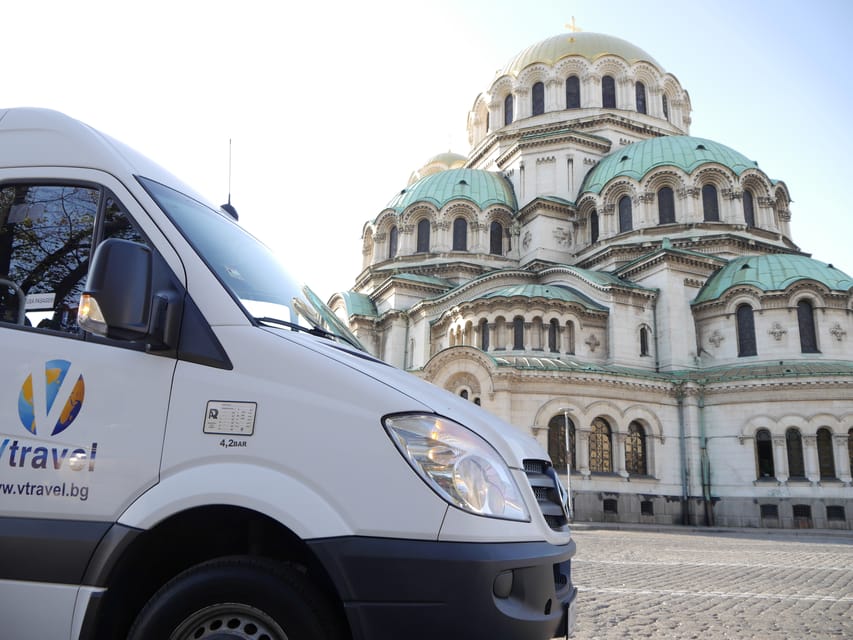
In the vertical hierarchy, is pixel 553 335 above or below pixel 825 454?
above

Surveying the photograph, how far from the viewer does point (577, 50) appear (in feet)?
138

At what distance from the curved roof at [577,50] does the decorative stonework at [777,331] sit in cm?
2127

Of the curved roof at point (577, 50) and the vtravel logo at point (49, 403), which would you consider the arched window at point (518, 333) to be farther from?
the vtravel logo at point (49, 403)

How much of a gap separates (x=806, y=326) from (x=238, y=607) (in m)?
31.9

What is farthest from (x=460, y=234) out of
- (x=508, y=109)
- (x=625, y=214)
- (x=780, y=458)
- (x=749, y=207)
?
(x=780, y=458)

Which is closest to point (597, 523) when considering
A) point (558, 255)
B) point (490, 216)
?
point (558, 255)

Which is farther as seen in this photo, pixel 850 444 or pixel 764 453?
pixel 764 453

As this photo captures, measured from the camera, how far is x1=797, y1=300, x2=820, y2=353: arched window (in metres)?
28.7

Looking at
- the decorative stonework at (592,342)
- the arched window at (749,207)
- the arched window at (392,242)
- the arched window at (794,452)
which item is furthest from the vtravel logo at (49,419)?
the arched window at (392,242)

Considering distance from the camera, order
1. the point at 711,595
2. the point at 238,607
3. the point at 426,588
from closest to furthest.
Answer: the point at 426,588 → the point at 238,607 → the point at 711,595

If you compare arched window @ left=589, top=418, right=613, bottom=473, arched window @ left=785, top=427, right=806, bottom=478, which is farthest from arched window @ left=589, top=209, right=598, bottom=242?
arched window @ left=785, top=427, right=806, bottom=478

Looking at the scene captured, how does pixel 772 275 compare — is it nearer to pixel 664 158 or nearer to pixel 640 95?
pixel 664 158

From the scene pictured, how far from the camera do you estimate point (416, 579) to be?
105 inches

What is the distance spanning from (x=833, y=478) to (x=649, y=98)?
26.5 m
